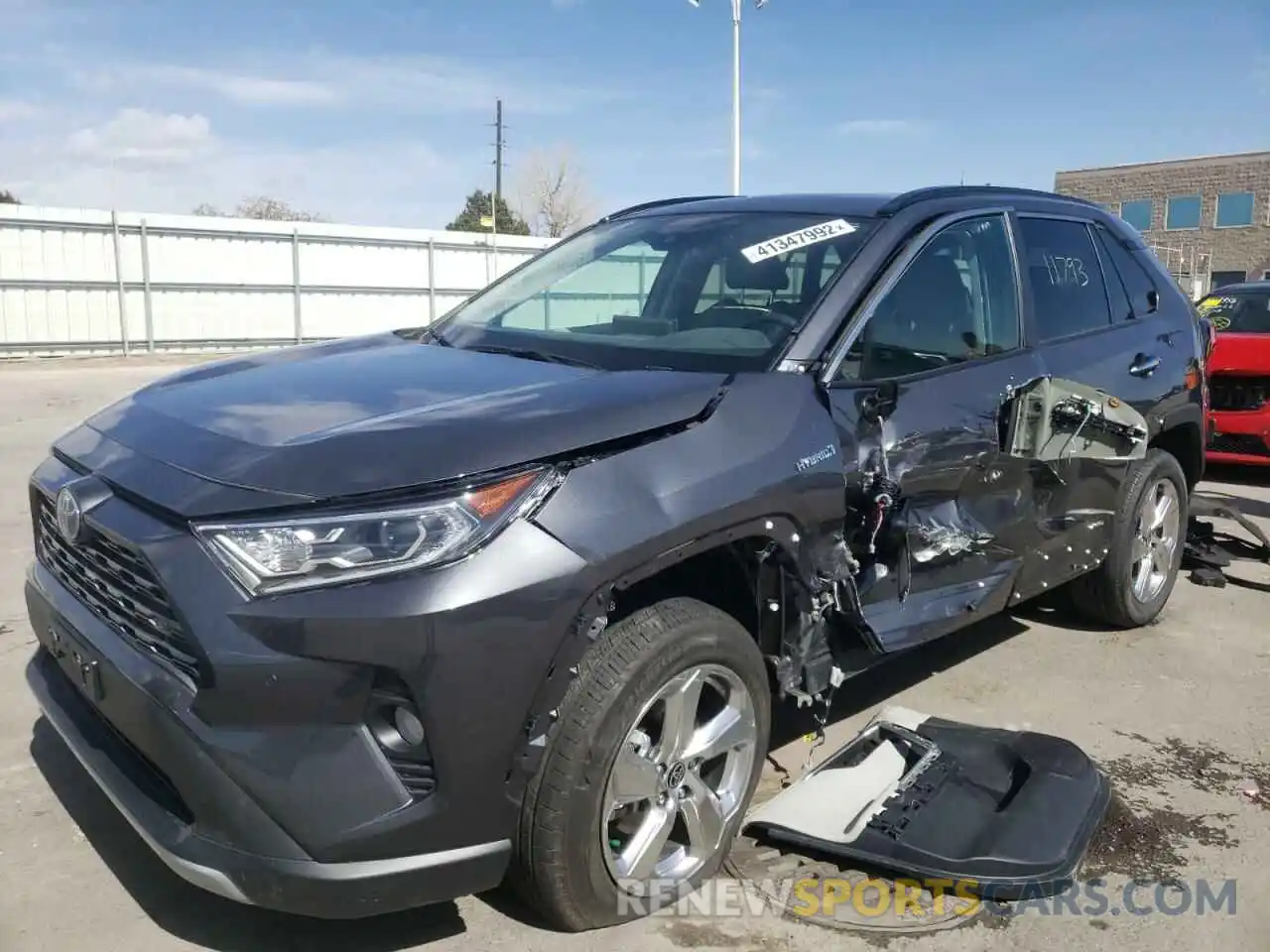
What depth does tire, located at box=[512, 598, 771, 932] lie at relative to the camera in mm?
2330

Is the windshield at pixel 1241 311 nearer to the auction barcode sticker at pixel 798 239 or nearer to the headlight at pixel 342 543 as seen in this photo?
the auction barcode sticker at pixel 798 239

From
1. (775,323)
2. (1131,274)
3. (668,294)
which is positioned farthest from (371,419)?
(1131,274)

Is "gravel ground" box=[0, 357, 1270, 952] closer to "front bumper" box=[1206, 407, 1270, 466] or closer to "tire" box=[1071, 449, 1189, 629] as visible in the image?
"tire" box=[1071, 449, 1189, 629]

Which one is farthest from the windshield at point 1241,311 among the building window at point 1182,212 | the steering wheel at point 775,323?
the building window at point 1182,212

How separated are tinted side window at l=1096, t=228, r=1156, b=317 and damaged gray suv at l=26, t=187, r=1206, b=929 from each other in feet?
3.47

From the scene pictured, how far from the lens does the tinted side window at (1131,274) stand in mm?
4820

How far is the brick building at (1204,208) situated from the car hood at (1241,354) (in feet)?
128

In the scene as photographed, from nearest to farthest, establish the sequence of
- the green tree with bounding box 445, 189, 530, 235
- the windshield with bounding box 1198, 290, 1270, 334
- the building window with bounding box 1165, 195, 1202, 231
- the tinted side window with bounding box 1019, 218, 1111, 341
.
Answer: the tinted side window with bounding box 1019, 218, 1111, 341
the windshield with bounding box 1198, 290, 1270, 334
the building window with bounding box 1165, 195, 1202, 231
the green tree with bounding box 445, 189, 530, 235

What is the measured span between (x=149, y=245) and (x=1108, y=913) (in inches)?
807

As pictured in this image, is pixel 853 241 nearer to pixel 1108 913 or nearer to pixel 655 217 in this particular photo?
pixel 655 217

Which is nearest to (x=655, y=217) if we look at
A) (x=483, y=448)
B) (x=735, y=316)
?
(x=735, y=316)

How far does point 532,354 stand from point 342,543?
1282mm

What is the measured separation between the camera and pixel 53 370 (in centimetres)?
1688

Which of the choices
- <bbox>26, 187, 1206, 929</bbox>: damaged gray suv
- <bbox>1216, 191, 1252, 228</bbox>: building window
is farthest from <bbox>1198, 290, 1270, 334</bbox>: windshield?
<bbox>1216, 191, 1252, 228</bbox>: building window
